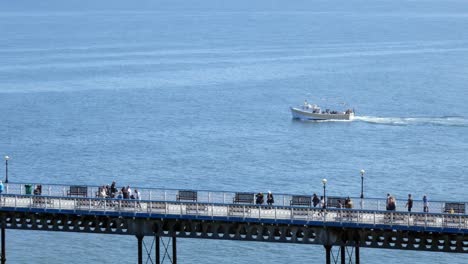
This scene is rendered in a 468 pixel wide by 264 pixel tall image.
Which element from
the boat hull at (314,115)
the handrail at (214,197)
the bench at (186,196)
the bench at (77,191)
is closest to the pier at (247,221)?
the bench at (186,196)

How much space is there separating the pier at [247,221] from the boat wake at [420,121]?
86.7m

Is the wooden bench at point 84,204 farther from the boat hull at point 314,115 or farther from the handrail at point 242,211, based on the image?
the boat hull at point 314,115

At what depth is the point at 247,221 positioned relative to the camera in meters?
78.1

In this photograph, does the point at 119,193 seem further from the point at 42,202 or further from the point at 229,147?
the point at 229,147

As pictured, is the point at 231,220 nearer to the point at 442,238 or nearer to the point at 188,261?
the point at 442,238

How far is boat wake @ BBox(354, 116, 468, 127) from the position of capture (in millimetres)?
166625

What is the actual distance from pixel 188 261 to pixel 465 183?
3850 centimetres

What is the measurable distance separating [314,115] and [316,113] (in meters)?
0.44

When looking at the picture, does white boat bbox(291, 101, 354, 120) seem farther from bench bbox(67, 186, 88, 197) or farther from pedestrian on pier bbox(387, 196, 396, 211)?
pedestrian on pier bbox(387, 196, 396, 211)

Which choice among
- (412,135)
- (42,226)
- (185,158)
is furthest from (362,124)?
(42,226)

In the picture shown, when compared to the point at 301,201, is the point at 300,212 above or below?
below

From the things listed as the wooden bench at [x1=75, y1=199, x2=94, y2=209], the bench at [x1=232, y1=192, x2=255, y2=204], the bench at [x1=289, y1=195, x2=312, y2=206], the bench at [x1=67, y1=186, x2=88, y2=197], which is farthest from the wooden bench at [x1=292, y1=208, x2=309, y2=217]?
the bench at [x1=67, y1=186, x2=88, y2=197]

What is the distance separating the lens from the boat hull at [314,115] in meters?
174

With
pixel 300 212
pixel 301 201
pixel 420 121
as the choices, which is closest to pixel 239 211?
pixel 300 212
